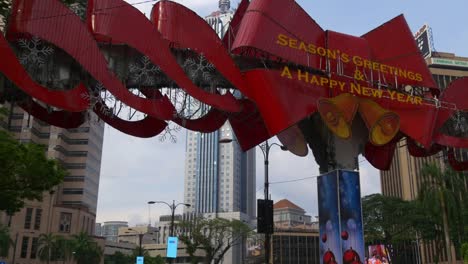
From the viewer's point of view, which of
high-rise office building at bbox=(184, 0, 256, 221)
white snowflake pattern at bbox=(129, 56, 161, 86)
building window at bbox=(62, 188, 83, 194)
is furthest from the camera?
high-rise office building at bbox=(184, 0, 256, 221)

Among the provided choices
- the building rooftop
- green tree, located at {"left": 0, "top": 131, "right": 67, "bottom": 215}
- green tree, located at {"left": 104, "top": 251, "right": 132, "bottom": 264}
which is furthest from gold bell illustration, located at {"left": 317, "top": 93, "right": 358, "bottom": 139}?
the building rooftop

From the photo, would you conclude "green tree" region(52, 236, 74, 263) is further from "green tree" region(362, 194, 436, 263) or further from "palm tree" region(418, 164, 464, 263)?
"palm tree" region(418, 164, 464, 263)

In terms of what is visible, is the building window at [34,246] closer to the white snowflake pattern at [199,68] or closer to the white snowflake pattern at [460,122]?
the white snowflake pattern at [199,68]

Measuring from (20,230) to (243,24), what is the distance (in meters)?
77.2

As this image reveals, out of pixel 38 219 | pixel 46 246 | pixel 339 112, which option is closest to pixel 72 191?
pixel 38 219

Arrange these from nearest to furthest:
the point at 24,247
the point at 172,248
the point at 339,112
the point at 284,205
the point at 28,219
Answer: the point at 339,112
the point at 172,248
the point at 24,247
the point at 28,219
the point at 284,205

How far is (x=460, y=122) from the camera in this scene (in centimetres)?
2672

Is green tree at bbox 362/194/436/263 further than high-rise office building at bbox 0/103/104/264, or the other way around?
high-rise office building at bbox 0/103/104/264

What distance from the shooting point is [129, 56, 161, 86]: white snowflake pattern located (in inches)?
810

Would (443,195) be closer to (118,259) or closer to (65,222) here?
(65,222)

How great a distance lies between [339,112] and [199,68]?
629 cm

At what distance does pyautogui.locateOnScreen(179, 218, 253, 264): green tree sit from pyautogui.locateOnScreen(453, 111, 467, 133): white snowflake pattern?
33691 mm

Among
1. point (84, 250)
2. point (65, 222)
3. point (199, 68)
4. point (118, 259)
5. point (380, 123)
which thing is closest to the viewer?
point (199, 68)

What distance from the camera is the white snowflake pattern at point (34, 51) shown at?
60.9ft
